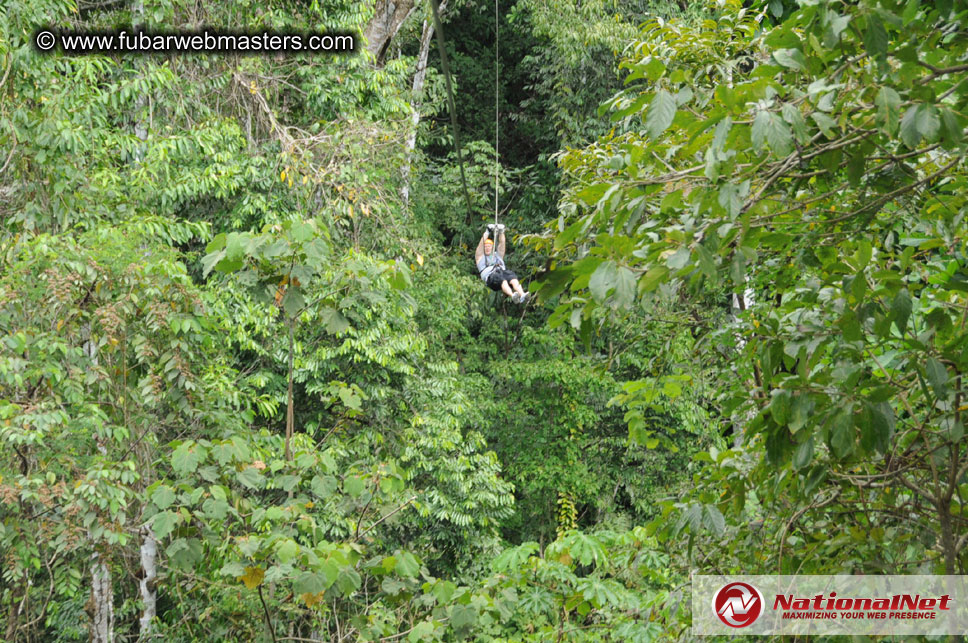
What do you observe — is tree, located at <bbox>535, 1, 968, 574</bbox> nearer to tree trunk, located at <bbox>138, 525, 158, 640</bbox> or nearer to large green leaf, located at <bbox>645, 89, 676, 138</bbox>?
large green leaf, located at <bbox>645, 89, 676, 138</bbox>

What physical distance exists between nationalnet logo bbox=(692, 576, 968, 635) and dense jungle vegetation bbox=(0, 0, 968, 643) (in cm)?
6

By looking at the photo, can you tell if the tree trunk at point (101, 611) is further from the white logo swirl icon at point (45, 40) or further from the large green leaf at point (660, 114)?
the large green leaf at point (660, 114)

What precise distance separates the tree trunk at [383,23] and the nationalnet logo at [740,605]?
7099mm

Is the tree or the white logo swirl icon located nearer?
the tree

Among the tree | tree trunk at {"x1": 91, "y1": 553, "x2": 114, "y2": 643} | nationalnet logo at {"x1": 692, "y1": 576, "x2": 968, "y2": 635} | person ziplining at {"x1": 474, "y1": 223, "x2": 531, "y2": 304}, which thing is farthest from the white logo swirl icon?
nationalnet logo at {"x1": 692, "y1": 576, "x2": 968, "y2": 635}

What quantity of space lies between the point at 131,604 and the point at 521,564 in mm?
3091

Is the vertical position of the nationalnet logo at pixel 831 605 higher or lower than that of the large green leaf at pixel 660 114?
lower

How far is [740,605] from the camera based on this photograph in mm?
2520

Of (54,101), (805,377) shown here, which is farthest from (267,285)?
(54,101)

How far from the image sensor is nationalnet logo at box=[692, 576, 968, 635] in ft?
6.56

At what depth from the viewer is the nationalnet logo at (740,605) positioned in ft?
8.20

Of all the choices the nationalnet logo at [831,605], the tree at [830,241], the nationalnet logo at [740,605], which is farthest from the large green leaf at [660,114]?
the nationalnet logo at [740,605]

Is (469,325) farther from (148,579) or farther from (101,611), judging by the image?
(101,611)

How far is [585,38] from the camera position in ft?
32.3
